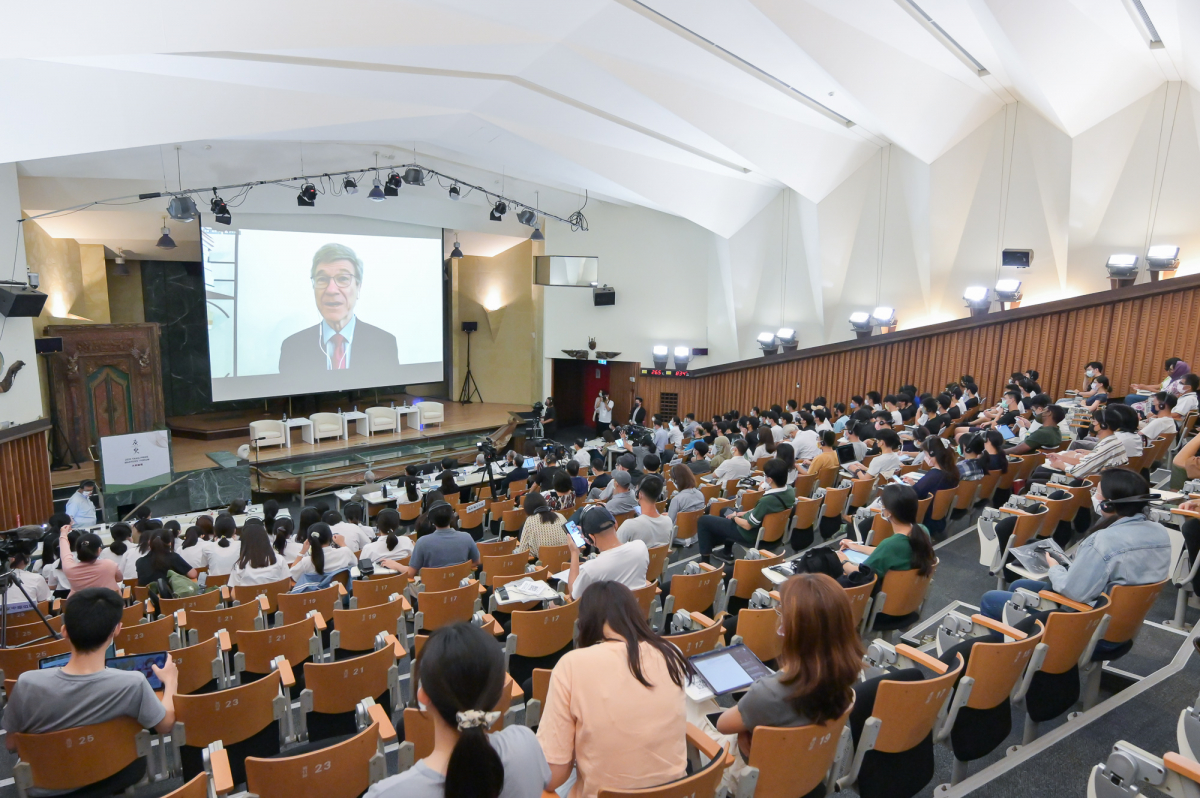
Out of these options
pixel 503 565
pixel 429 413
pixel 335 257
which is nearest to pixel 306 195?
pixel 335 257

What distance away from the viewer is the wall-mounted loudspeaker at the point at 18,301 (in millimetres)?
9109

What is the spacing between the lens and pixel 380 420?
1531cm

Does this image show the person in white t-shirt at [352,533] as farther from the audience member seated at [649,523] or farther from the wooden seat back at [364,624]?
the audience member seated at [649,523]

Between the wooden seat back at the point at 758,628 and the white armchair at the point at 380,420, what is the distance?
12.9m

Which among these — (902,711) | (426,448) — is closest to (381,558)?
(902,711)

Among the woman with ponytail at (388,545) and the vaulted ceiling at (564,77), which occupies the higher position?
the vaulted ceiling at (564,77)

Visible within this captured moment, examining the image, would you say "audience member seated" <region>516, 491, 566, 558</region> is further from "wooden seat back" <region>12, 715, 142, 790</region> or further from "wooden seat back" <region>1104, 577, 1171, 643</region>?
"wooden seat back" <region>1104, 577, 1171, 643</region>

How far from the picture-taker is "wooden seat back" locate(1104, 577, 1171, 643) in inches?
124

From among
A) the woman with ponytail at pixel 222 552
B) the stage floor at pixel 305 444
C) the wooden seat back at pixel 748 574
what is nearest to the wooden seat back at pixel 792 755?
the wooden seat back at pixel 748 574

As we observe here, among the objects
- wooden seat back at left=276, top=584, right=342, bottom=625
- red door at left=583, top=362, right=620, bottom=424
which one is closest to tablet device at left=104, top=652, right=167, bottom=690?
wooden seat back at left=276, top=584, right=342, bottom=625

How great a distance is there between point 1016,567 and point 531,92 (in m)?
8.43

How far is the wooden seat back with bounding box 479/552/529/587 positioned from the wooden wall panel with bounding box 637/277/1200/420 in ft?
32.1

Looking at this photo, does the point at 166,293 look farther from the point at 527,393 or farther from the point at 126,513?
the point at 527,393

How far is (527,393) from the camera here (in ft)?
62.4
